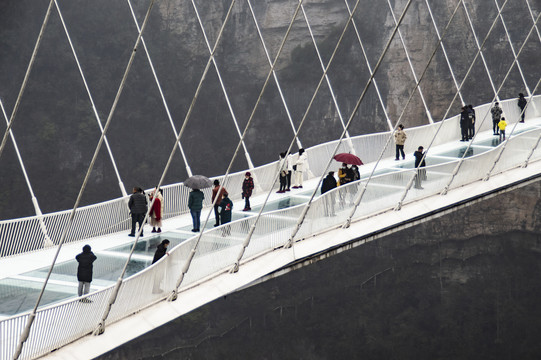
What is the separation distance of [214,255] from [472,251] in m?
41.8

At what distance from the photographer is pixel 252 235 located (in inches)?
644

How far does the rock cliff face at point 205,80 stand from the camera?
2343 inches

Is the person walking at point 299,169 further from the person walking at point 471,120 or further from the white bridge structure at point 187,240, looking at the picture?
the person walking at point 471,120

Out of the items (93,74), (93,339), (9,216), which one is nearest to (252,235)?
(93,339)

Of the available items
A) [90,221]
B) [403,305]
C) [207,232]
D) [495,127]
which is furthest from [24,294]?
[403,305]

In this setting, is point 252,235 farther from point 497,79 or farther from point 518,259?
point 497,79

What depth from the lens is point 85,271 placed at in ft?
43.1

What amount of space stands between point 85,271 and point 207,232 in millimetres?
2502

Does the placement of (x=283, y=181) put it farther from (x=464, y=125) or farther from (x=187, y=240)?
(x=464, y=125)

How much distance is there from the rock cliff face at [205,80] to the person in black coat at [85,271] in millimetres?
46098

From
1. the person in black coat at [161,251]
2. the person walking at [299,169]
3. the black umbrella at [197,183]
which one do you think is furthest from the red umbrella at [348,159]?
the person in black coat at [161,251]

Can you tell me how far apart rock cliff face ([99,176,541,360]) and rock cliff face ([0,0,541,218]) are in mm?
10041

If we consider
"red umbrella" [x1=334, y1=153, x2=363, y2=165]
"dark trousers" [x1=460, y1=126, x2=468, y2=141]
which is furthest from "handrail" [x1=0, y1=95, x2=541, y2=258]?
"dark trousers" [x1=460, y1=126, x2=468, y2=141]

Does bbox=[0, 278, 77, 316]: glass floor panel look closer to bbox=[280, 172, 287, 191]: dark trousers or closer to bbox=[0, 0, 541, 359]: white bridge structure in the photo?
bbox=[0, 0, 541, 359]: white bridge structure
